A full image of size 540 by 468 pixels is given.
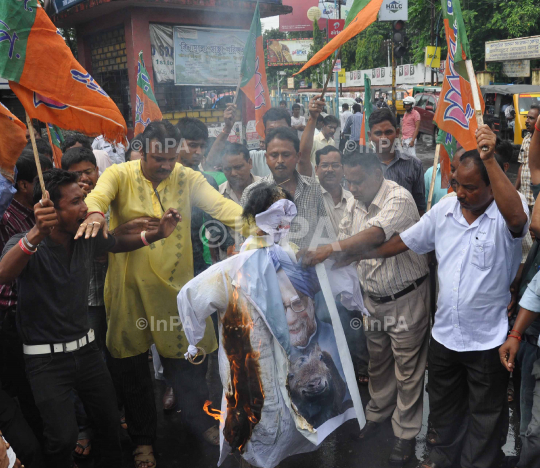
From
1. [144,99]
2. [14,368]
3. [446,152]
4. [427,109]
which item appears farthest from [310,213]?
[427,109]

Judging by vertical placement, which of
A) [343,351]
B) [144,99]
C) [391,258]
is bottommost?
[343,351]

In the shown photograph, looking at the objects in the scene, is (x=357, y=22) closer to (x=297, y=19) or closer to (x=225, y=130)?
(x=225, y=130)

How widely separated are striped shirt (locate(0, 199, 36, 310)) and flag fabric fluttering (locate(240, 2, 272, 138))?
2.72m

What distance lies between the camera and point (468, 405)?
10.3 feet

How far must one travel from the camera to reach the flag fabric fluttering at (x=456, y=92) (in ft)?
11.1

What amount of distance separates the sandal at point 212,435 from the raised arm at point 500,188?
2.28 m

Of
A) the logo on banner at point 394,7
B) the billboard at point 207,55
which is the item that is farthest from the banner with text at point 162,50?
the logo on banner at point 394,7

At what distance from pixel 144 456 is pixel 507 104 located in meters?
15.5

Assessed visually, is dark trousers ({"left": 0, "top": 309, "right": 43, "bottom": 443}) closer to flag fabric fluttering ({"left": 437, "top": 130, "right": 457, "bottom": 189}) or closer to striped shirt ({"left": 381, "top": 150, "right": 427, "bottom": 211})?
striped shirt ({"left": 381, "top": 150, "right": 427, "bottom": 211})

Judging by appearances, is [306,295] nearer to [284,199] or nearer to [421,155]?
[284,199]

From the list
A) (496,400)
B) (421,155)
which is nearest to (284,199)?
(496,400)

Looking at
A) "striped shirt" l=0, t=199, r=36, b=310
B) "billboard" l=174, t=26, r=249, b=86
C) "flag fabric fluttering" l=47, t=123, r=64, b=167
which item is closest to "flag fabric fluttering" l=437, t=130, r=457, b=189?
"flag fabric fluttering" l=47, t=123, r=64, b=167

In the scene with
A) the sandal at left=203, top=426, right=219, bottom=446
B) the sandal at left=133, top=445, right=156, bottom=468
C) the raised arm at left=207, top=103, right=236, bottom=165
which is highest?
the raised arm at left=207, top=103, right=236, bottom=165

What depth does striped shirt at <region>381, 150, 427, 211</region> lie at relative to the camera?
4.48 metres
